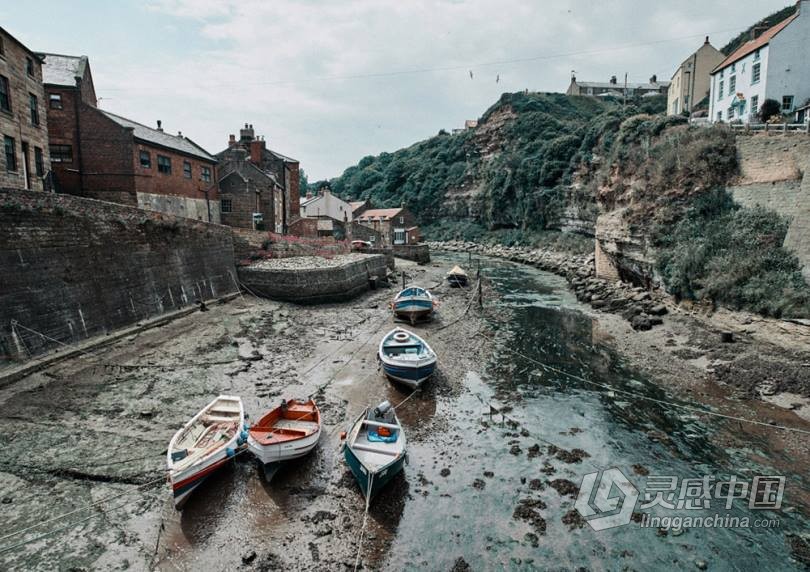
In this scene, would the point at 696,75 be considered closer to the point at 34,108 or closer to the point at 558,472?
the point at 558,472

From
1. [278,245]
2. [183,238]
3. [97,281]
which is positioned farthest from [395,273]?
[97,281]

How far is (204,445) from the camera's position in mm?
10570

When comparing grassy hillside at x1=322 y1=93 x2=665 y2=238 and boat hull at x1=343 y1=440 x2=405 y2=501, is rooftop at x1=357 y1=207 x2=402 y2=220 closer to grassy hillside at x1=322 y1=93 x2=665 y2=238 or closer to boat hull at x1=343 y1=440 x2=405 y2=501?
grassy hillside at x1=322 y1=93 x2=665 y2=238

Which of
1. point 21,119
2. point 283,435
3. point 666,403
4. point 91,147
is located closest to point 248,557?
point 283,435

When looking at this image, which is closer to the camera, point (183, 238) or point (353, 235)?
point (183, 238)

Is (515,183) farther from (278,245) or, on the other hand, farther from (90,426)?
(90,426)

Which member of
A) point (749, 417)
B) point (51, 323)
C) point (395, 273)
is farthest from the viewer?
point (395, 273)

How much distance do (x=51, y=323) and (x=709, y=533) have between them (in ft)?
64.1

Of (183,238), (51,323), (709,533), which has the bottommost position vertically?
(709,533)

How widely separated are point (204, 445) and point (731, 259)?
23.5 meters

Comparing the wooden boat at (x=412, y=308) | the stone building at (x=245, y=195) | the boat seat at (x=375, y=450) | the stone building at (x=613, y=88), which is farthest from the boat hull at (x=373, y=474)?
the stone building at (x=613, y=88)

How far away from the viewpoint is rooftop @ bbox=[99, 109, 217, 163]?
90.8 ft

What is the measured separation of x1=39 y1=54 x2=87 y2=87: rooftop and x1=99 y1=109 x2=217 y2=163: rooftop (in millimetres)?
2564

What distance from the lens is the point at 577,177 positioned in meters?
61.6
